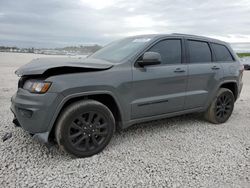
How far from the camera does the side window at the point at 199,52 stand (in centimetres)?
384

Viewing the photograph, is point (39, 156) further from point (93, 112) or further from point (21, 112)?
point (93, 112)

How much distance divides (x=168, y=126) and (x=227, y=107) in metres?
1.43

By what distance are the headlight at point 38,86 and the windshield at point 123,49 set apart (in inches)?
46.2

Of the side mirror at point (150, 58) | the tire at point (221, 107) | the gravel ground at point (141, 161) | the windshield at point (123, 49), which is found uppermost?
the windshield at point (123, 49)

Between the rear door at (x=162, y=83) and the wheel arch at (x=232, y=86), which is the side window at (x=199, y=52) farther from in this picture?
the wheel arch at (x=232, y=86)

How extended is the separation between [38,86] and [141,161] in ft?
5.45

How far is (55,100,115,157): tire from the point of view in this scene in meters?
2.65

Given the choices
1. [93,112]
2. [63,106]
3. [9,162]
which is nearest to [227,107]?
[93,112]

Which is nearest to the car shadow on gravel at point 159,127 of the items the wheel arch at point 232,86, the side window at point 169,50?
the wheel arch at point 232,86

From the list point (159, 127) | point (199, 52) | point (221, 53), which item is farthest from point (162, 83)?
point (221, 53)

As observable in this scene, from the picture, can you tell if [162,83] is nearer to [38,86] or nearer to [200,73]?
[200,73]

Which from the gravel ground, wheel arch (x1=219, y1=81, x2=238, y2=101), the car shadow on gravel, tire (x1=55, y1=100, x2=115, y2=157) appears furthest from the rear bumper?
wheel arch (x1=219, y1=81, x2=238, y2=101)

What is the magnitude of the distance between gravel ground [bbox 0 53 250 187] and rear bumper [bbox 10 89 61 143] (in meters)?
0.43

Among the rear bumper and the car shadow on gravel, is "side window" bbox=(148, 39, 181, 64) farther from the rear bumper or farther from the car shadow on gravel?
the rear bumper
